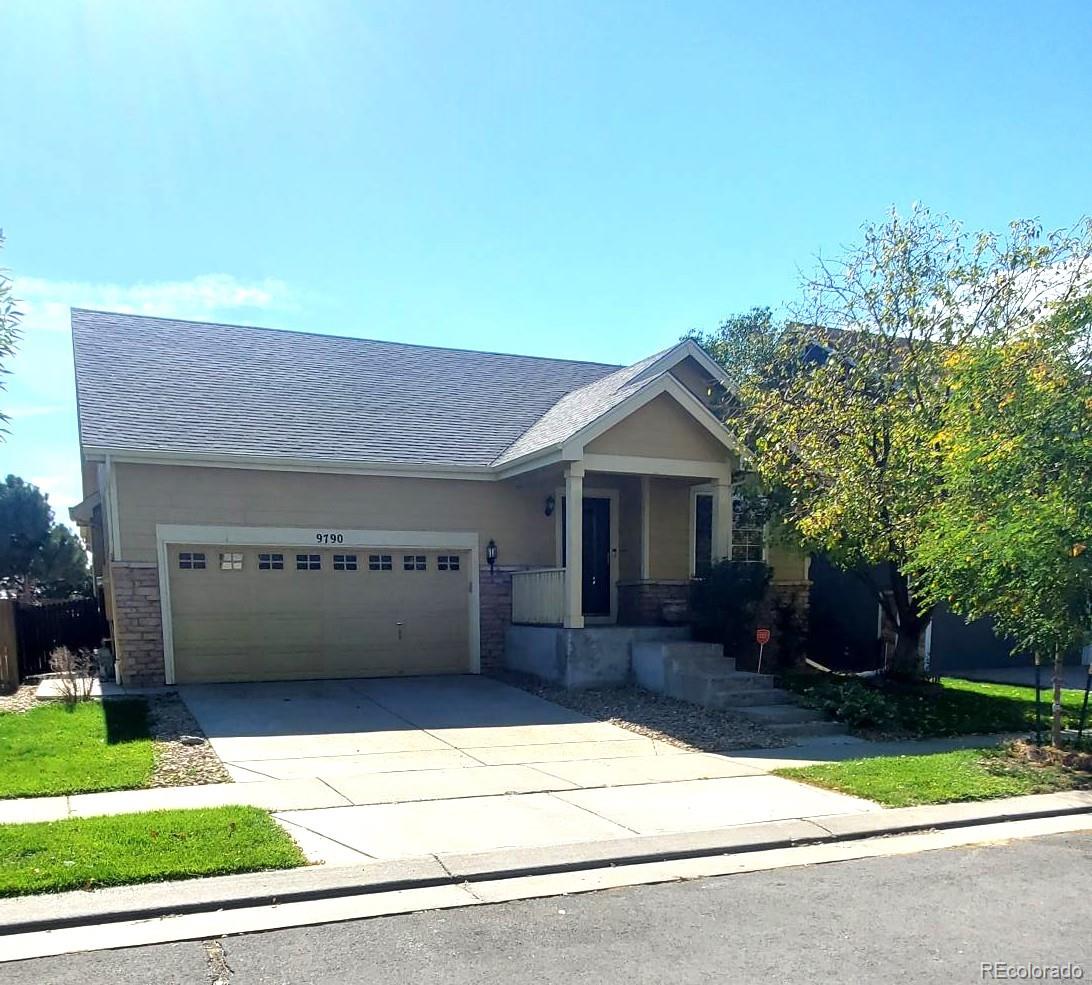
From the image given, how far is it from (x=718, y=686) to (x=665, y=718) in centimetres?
98

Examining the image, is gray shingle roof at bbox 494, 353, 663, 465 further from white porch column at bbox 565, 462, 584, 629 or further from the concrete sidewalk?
the concrete sidewalk

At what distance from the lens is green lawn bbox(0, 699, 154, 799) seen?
713cm

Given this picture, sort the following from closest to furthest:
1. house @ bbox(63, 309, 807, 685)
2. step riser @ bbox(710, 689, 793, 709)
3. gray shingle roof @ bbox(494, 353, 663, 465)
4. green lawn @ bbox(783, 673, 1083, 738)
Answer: green lawn @ bbox(783, 673, 1083, 738)
step riser @ bbox(710, 689, 793, 709)
house @ bbox(63, 309, 807, 685)
gray shingle roof @ bbox(494, 353, 663, 465)

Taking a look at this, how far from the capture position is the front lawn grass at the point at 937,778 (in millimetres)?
7418

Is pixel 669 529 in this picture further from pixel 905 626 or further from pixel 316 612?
pixel 316 612

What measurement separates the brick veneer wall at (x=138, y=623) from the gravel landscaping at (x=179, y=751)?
49.5 inches

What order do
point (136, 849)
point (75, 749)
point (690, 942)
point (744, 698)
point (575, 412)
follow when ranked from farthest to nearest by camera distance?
point (575, 412) → point (744, 698) → point (75, 749) → point (136, 849) → point (690, 942)

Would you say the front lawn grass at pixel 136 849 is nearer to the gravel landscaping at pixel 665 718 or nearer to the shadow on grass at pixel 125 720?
the shadow on grass at pixel 125 720

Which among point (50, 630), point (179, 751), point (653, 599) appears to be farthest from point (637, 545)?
point (50, 630)

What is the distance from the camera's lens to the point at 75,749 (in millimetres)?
8352

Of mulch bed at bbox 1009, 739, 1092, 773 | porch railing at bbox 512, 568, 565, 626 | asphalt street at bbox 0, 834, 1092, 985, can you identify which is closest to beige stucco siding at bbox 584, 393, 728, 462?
porch railing at bbox 512, 568, 565, 626

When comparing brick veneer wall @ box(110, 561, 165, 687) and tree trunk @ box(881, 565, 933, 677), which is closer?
brick veneer wall @ box(110, 561, 165, 687)

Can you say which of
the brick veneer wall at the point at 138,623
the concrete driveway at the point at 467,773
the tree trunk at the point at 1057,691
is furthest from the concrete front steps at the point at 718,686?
the brick veneer wall at the point at 138,623

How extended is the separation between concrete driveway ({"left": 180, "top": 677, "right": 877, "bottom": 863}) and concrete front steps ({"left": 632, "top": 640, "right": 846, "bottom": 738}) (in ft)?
5.14
